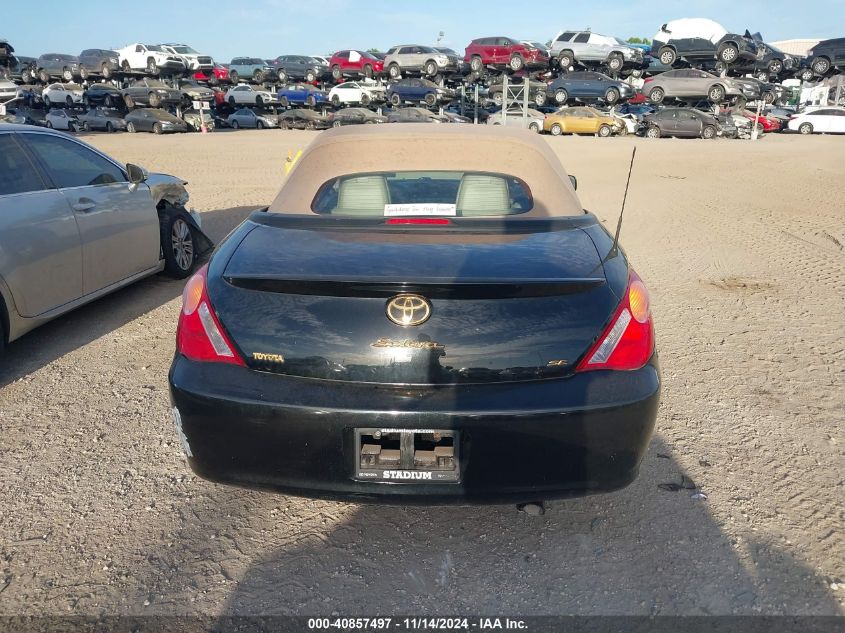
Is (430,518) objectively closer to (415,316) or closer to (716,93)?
(415,316)

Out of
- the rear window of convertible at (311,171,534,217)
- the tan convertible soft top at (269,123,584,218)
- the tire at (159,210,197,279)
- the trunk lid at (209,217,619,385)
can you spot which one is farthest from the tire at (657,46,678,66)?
the trunk lid at (209,217,619,385)

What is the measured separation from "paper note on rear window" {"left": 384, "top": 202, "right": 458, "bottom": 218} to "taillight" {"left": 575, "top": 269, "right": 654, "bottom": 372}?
1.00 metres

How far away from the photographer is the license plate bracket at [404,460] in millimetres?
2125

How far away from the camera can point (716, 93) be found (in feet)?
103

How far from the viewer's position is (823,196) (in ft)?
38.9

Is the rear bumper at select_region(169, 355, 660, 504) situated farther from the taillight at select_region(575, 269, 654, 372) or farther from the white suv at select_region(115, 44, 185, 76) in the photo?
the white suv at select_region(115, 44, 185, 76)

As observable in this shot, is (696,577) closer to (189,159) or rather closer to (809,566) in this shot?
(809,566)

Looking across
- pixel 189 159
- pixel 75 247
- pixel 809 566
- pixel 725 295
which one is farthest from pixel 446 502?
pixel 189 159

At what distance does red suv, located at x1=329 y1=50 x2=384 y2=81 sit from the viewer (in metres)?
39.9

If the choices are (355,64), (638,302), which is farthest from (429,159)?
(355,64)

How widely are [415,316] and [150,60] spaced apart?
1676 inches

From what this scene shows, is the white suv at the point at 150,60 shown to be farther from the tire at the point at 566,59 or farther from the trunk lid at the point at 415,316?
the trunk lid at the point at 415,316

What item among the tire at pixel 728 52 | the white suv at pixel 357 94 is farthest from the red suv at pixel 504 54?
the tire at pixel 728 52

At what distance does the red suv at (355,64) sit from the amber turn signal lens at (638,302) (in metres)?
40.0
